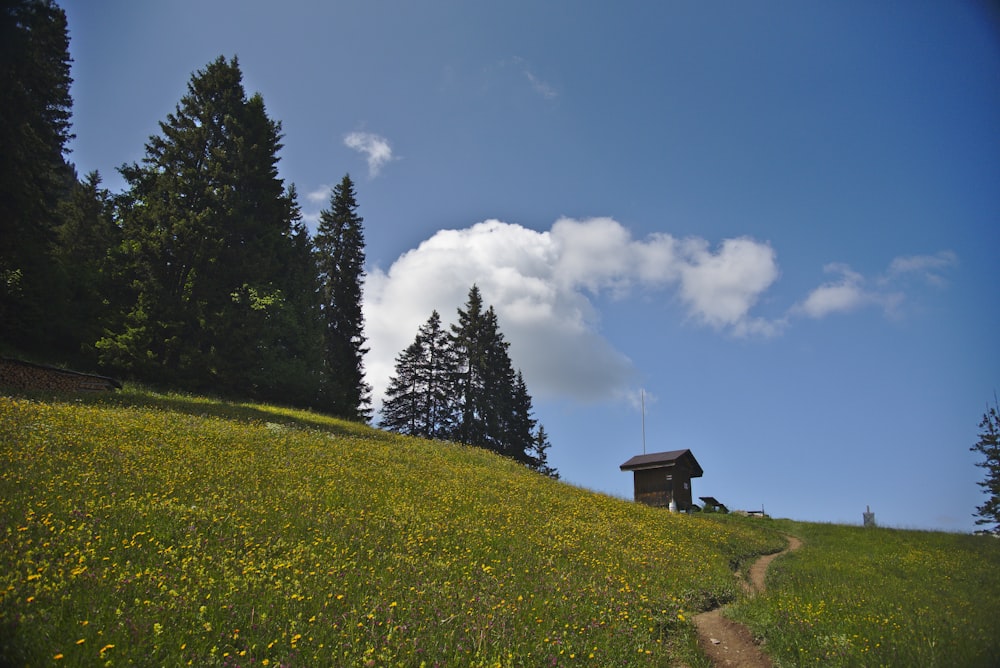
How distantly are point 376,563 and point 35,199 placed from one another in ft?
88.4

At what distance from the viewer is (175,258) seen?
113 ft

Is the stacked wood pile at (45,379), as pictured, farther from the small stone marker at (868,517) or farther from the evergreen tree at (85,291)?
the small stone marker at (868,517)

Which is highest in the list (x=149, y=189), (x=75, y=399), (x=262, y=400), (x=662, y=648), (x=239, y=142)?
(x=239, y=142)

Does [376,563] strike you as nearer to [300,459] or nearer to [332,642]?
[332,642]

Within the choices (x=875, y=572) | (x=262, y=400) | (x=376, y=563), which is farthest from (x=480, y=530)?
(x=262, y=400)

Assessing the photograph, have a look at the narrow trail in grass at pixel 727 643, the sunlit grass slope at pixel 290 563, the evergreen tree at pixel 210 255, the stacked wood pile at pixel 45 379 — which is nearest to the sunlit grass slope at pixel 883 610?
the narrow trail in grass at pixel 727 643

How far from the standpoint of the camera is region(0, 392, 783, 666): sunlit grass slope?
7.13m

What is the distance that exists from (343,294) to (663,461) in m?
28.9

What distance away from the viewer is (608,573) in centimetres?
1341

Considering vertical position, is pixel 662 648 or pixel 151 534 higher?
pixel 151 534

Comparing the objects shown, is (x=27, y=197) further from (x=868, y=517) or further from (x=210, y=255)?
(x=868, y=517)

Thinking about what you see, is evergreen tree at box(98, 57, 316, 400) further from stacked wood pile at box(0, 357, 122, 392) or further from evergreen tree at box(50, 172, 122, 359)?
stacked wood pile at box(0, 357, 122, 392)

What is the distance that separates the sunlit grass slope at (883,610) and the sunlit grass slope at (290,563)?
1634 millimetres

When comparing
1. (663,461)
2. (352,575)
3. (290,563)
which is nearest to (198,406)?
(290,563)
